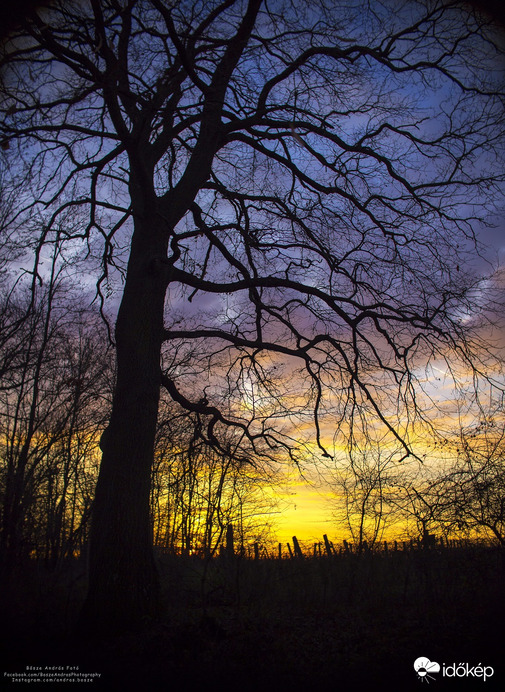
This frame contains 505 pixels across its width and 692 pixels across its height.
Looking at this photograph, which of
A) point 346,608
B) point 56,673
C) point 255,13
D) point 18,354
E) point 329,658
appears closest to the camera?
point 56,673

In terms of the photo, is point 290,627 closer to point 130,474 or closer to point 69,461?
point 130,474

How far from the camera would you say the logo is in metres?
4.07

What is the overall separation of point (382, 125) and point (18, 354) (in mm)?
8206

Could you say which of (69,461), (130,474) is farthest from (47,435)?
(130,474)

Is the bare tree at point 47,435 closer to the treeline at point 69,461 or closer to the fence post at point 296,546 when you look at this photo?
the treeline at point 69,461

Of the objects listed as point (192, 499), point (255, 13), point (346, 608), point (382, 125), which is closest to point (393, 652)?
point (346, 608)

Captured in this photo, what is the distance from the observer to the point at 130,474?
529 cm

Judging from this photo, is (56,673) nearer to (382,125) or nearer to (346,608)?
(346,608)

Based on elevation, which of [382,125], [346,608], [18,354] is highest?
[382,125]

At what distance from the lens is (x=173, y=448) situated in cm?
997

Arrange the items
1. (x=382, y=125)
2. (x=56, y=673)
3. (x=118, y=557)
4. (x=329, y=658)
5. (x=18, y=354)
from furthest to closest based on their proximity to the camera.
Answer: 1. (x=18, y=354)
2. (x=382, y=125)
3. (x=118, y=557)
4. (x=329, y=658)
5. (x=56, y=673)

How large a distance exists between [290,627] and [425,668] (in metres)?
1.76

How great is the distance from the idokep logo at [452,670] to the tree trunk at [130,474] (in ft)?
Answer: 9.31

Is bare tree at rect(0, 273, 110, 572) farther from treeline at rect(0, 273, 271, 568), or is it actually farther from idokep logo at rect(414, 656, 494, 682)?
idokep logo at rect(414, 656, 494, 682)
